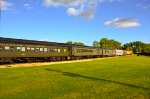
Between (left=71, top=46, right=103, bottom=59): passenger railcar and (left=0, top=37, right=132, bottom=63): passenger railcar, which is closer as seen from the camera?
(left=0, top=37, right=132, bottom=63): passenger railcar

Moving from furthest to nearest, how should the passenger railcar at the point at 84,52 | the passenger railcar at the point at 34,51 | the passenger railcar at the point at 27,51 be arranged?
the passenger railcar at the point at 84,52 → the passenger railcar at the point at 34,51 → the passenger railcar at the point at 27,51

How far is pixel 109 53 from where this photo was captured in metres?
86.4

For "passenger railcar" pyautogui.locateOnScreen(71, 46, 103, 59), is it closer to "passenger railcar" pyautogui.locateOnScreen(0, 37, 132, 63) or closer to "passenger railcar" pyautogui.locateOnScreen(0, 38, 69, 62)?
"passenger railcar" pyautogui.locateOnScreen(0, 37, 132, 63)

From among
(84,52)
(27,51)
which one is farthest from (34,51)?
(84,52)

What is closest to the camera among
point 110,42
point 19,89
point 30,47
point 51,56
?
point 19,89

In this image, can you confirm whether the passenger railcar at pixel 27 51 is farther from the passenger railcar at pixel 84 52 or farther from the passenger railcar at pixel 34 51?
the passenger railcar at pixel 84 52

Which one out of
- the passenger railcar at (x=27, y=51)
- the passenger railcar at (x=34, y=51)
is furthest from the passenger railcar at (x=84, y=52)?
the passenger railcar at (x=27, y=51)

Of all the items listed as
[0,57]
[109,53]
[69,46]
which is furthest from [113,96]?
[109,53]

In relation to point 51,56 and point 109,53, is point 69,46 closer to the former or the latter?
point 51,56

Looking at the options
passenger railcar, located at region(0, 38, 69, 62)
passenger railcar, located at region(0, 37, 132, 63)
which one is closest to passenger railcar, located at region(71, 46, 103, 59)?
passenger railcar, located at region(0, 37, 132, 63)

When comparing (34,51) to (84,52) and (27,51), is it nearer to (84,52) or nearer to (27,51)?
(27,51)

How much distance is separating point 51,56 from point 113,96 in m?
33.6

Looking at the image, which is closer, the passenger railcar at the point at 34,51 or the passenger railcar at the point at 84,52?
the passenger railcar at the point at 34,51

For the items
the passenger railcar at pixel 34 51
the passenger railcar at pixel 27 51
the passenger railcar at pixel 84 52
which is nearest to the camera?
the passenger railcar at pixel 27 51
